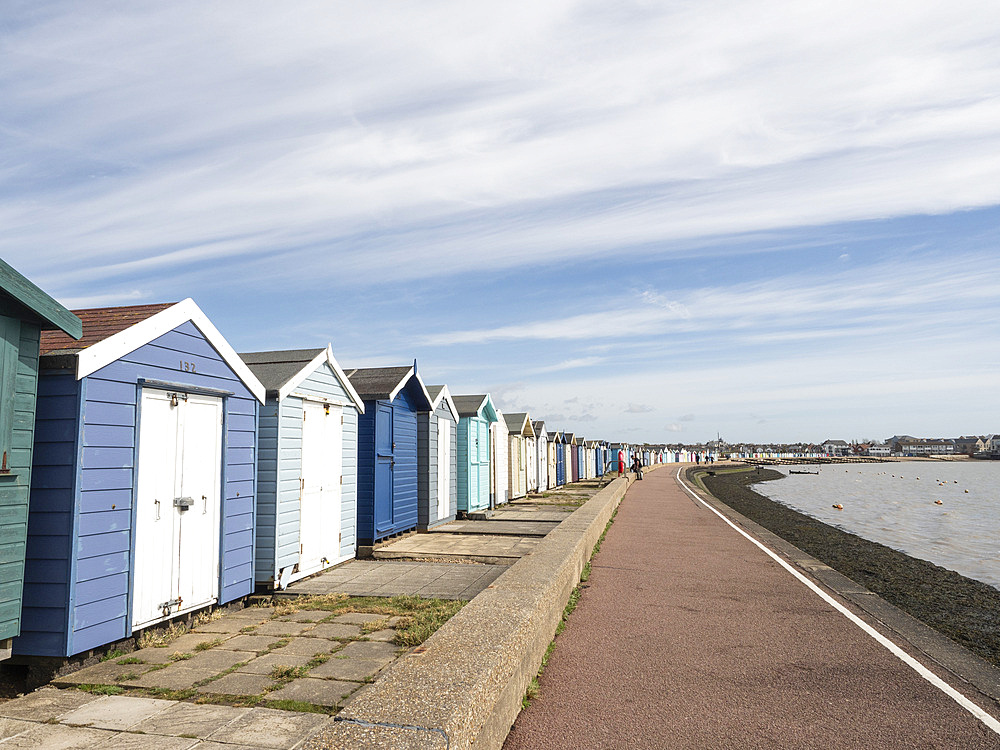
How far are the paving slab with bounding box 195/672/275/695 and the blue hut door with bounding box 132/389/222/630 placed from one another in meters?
1.41

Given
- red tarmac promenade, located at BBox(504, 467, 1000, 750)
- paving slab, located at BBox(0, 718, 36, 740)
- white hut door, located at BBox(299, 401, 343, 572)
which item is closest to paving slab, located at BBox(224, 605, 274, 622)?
white hut door, located at BBox(299, 401, 343, 572)

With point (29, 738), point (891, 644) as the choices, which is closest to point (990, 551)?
point (891, 644)

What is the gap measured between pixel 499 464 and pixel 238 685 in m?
18.0

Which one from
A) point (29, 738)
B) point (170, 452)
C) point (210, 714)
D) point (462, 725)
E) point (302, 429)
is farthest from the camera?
point (302, 429)

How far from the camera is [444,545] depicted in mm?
13188

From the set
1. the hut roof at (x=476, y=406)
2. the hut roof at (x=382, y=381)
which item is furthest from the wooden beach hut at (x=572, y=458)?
the hut roof at (x=382, y=381)

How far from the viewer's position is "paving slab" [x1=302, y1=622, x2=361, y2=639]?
6742 mm

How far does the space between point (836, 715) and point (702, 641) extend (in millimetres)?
1990

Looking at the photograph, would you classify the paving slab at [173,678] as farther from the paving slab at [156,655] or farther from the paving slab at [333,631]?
the paving slab at [333,631]

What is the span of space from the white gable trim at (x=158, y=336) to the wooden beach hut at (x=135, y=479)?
1cm

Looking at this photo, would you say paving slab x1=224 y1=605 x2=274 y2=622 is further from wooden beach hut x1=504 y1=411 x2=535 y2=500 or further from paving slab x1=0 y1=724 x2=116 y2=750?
wooden beach hut x1=504 y1=411 x2=535 y2=500

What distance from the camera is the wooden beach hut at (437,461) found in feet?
50.9

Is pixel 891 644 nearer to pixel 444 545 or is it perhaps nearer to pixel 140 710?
pixel 140 710

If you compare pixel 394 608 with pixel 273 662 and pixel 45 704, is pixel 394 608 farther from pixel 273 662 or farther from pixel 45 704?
pixel 45 704
